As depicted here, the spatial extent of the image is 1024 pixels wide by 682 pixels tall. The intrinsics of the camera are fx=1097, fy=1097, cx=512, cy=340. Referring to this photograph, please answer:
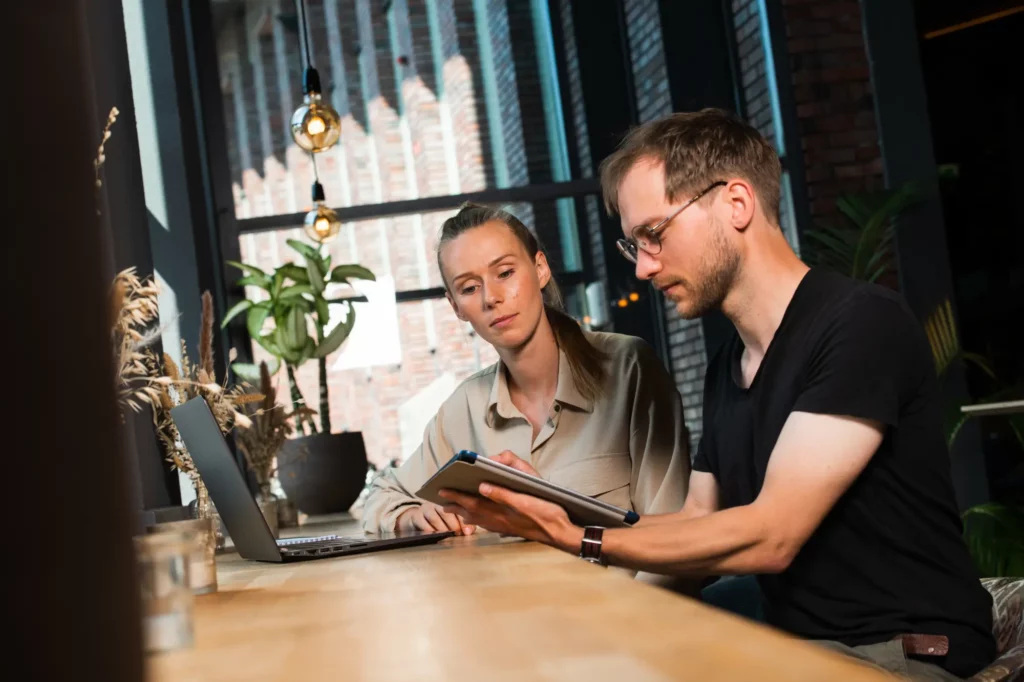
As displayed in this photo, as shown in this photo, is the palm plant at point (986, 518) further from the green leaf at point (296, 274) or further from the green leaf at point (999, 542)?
the green leaf at point (296, 274)

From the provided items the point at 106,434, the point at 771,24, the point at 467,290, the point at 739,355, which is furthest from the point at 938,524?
the point at 771,24

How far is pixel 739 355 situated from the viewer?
2.03 m

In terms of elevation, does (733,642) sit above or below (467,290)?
below

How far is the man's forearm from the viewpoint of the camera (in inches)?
64.1

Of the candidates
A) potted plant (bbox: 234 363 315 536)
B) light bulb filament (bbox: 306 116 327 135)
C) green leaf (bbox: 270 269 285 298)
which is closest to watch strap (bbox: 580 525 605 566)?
potted plant (bbox: 234 363 315 536)

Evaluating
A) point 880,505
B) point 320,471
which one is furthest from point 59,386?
point 320,471

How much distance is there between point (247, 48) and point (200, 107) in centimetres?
121

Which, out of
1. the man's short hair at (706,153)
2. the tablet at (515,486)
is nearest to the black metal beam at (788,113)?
the man's short hair at (706,153)

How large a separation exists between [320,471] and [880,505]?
2530 millimetres

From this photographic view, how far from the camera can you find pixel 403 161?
6.39 m

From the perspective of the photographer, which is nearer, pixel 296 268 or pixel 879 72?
pixel 296 268

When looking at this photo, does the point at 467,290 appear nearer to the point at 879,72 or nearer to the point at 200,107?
the point at 200,107

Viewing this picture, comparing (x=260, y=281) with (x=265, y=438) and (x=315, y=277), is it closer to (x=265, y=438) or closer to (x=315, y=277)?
(x=315, y=277)

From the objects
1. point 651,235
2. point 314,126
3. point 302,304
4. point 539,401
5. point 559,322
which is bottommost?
point 539,401
